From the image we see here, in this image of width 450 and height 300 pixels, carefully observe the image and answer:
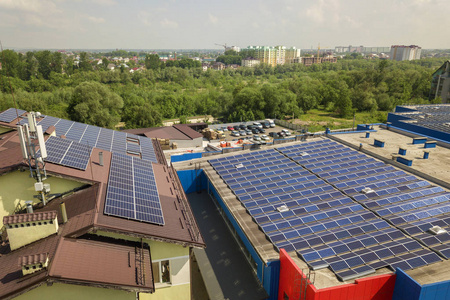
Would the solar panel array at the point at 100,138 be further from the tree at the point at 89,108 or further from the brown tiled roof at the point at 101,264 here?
the tree at the point at 89,108

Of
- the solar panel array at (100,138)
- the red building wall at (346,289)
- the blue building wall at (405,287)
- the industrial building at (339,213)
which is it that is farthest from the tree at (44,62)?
the blue building wall at (405,287)

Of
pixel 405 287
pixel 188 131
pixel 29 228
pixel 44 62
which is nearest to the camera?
pixel 29 228

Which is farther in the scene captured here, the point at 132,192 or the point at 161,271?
the point at 132,192

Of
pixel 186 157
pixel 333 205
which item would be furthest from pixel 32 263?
pixel 186 157

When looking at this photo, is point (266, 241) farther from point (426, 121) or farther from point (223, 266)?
point (426, 121)

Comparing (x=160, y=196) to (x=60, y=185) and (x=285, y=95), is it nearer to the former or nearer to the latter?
(x=60, y=185)
